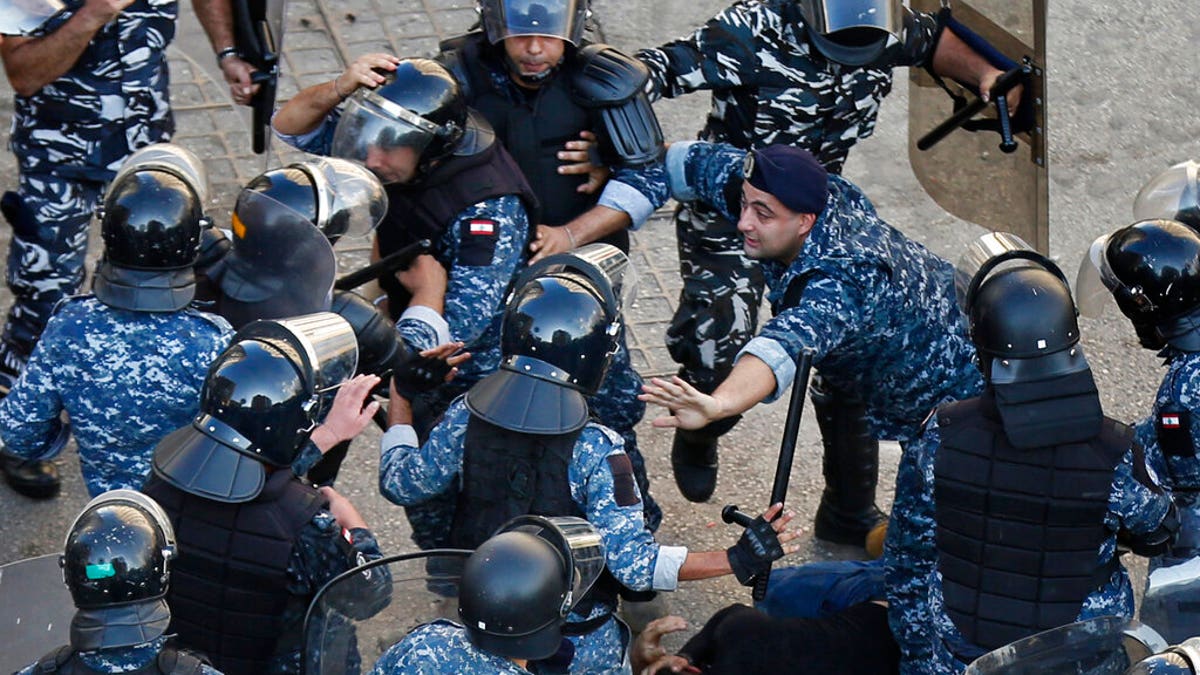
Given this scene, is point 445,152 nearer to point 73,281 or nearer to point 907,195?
point 73,281

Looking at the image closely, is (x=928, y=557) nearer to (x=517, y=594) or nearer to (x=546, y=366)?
(x=546, y=366)

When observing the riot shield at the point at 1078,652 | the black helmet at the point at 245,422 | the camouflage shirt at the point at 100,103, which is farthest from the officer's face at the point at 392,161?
the riot shield at the point at 1078,652

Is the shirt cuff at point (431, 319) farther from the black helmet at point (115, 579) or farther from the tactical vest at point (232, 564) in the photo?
the black helmet at point (115, 579)

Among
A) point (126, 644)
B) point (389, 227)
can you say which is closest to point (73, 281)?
point (389, 227)

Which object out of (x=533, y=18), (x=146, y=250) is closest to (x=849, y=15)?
(x=533, y=18)

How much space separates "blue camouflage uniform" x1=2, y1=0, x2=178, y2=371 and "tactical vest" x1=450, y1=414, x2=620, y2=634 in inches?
87.2

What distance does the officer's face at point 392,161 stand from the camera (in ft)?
15.4

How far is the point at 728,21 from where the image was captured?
5473 mm

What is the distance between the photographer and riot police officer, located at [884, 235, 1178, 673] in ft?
12.8

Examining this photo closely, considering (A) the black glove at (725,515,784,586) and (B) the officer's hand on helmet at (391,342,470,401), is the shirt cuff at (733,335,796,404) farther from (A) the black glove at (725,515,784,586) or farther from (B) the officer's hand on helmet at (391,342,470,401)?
(B) the officer's hand on helmet at (391,342,470,401)

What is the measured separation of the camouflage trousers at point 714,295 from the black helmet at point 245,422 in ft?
6.43

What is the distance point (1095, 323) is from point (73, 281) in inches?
148

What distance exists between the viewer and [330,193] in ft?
14.7

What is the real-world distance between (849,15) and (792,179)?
2.94 feet
